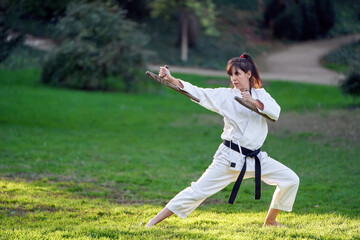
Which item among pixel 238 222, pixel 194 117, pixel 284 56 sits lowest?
pixel 284 56

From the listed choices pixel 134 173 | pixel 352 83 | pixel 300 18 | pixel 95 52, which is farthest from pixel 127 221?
pixel 300 18

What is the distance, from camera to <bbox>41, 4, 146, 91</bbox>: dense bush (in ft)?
63.8

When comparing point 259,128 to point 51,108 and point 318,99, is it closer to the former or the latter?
point 51,108

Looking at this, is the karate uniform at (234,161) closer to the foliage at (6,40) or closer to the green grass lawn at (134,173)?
the green grass lawn at (134,173)

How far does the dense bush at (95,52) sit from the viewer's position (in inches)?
766

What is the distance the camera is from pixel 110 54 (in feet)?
64.2

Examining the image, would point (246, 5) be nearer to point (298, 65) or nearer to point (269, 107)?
point (298, 65)

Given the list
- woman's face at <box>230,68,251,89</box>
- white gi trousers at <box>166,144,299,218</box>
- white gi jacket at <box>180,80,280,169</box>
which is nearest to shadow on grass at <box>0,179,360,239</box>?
white gi trousers at <box>166,144,299,218</box>

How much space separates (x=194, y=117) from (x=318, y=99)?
19.3 ft

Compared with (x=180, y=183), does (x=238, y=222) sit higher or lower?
higher

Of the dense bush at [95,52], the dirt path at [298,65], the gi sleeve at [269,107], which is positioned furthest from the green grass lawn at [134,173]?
the dirt path at [298,65]

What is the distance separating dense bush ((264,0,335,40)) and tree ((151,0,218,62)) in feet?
22.8

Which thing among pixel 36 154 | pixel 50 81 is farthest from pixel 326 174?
pixel 50 81

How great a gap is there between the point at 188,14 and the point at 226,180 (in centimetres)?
2540
